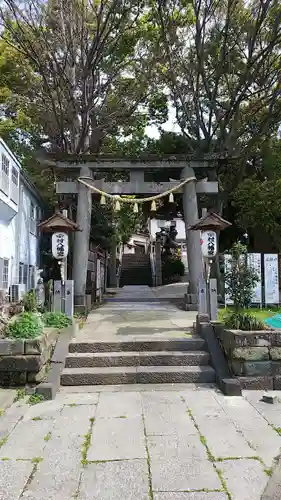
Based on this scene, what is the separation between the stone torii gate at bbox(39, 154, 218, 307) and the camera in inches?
476

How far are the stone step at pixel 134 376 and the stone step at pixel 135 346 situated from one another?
658 millimetres

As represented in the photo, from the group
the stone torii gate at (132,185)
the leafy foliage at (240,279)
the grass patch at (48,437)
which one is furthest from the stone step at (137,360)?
the stone torii gate at (132,185)

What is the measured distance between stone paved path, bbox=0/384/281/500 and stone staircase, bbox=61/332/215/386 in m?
0.46

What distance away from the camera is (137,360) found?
251 inches

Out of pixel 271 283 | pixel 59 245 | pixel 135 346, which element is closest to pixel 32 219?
pixel 59 245

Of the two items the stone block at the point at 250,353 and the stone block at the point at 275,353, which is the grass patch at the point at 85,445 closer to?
the stone block at the point at 250,353

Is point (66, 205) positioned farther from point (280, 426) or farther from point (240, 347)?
point (280, 426)

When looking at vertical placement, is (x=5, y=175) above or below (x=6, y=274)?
above

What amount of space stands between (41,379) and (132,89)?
13740mm

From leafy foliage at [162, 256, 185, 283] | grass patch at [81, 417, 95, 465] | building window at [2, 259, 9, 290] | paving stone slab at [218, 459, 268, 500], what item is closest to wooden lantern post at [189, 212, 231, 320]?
grass patch at [81, 417, 95, 465]

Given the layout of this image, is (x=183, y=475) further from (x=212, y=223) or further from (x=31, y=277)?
(x=31, y=277)

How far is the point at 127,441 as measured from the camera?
3.91 meters

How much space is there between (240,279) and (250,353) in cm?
185

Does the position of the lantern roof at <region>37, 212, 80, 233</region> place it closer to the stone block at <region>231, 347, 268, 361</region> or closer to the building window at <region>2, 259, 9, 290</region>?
the building window at <region>2, 259, 9, 290</region>
